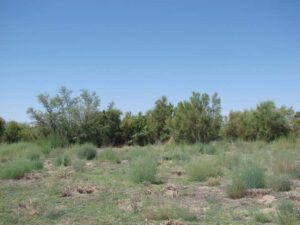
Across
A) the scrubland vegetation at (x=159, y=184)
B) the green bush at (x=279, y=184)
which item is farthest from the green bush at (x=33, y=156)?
the green bush at (x=279, y=184)

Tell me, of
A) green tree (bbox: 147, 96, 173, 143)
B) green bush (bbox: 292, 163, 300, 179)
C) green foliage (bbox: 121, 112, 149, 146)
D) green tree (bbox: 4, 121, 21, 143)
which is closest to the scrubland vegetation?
green bush (bbox: 292, 163, 300, 179)

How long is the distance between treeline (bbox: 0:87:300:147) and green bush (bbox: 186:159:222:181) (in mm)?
12165

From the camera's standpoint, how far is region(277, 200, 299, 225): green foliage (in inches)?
291

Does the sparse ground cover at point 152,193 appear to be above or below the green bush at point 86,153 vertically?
below

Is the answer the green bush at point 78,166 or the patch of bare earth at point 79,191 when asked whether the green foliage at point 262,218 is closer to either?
the patch of bare earth at point 79,191

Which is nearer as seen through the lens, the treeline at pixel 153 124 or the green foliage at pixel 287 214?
the green foliage at pixel 287 214

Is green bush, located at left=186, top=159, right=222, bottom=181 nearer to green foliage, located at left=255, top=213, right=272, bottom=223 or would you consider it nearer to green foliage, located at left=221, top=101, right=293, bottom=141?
green foliage, located at left=255, top=213, right=272, bottom=223

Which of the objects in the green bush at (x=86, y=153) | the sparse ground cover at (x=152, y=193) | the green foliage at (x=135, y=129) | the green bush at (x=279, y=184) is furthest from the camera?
the green foliage at (x=135, y=129)

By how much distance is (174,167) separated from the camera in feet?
55.7

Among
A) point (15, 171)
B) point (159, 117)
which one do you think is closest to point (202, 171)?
point (15, 171)

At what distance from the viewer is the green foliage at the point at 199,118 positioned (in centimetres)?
3141

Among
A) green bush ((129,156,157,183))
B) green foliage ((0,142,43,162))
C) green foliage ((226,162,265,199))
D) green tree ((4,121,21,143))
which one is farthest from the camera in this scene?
green tree ((4,121,21,143))

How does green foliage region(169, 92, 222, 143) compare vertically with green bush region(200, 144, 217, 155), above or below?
above


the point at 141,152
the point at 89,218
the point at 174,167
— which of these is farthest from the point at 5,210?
the point at 141,152
